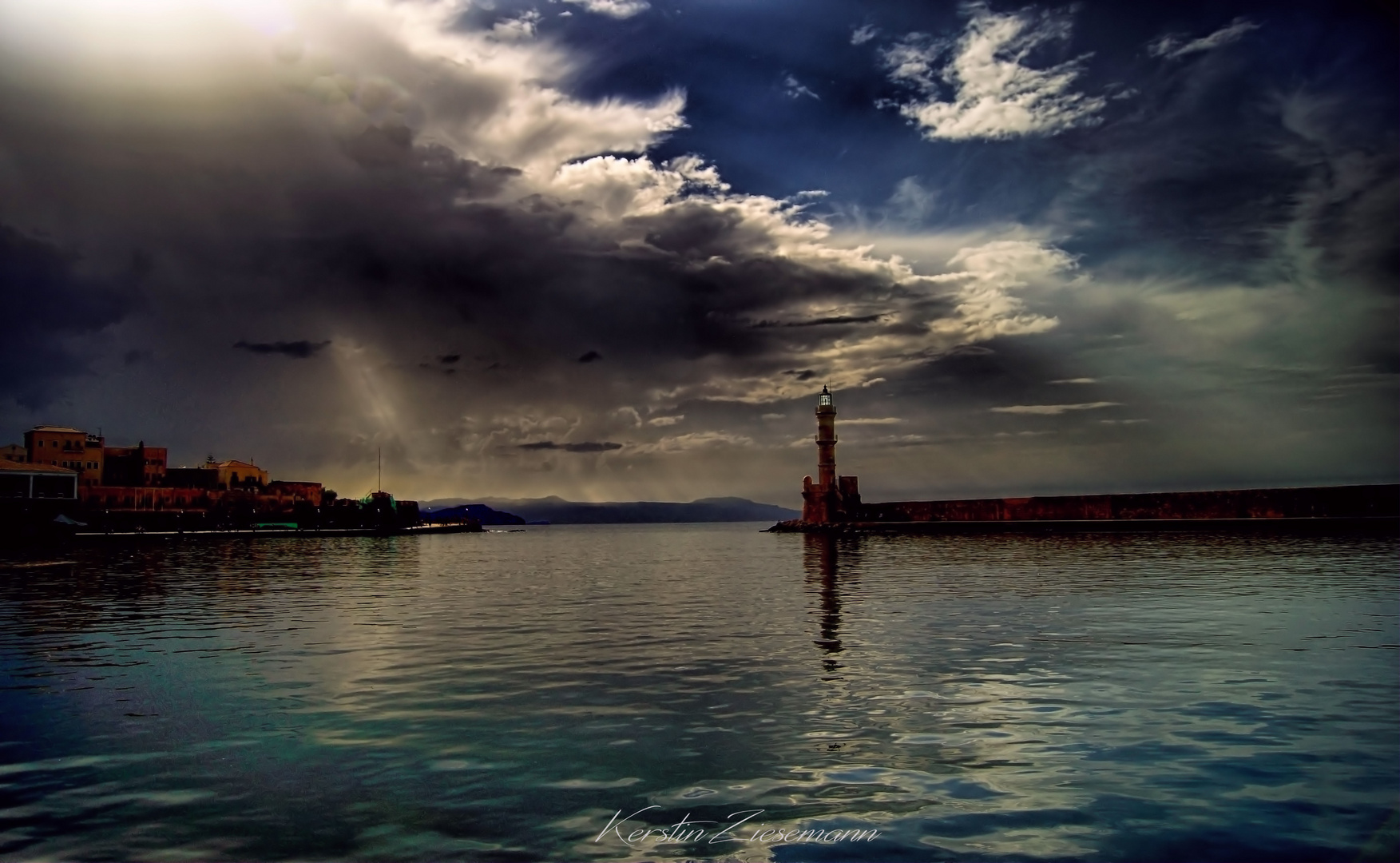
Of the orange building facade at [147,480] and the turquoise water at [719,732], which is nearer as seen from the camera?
the turquoise water at [719,732]

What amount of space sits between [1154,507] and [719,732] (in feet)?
294

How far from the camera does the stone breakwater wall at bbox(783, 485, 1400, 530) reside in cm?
7081

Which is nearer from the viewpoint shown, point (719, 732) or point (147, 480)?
point (719, 732)

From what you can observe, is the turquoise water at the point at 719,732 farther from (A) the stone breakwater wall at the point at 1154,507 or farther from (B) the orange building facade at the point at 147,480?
(B) the orange building facade at the point at 147,480

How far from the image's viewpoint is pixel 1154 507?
88.3 meters

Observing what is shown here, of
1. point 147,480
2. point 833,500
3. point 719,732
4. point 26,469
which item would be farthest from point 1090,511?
point 147,480

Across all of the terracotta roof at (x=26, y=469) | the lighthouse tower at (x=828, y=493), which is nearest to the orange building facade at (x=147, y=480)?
the terracotta roof at (x=26, y=469)

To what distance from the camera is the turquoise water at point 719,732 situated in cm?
743

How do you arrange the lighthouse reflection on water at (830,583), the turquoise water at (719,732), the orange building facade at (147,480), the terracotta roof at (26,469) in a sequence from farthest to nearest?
the orange building facade at (147,480) < the terracotta roof at (26,469) < the lighthouse reflection on water at (830,583) < the turquoise water at (719,732)

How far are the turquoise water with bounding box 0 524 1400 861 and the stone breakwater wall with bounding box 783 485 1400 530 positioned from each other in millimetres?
55924

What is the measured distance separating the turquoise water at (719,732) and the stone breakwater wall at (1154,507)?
2202 inches

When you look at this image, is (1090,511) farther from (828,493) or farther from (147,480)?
(147,480)

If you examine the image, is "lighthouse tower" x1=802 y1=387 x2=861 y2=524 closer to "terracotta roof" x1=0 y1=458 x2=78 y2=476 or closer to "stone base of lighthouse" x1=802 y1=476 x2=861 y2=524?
"stone base of lighthouse" x1=802 y1=476 x2=861 y2=524


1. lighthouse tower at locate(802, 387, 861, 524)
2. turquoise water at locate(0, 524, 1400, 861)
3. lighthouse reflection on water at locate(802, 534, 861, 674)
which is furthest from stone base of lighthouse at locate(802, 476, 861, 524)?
turquoise water at locate(0, 524, 1400, 861)
